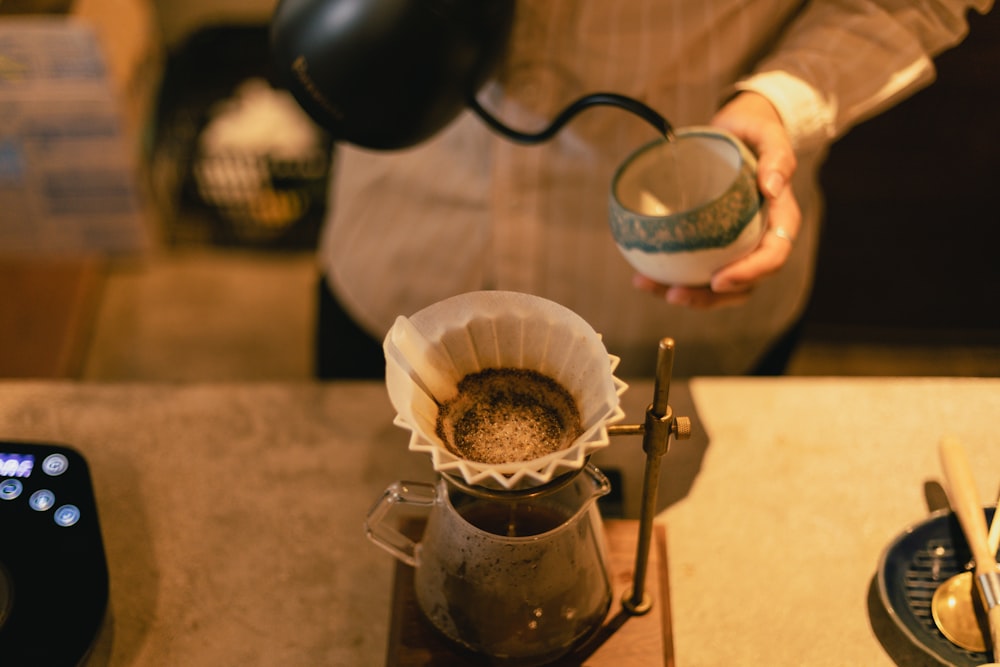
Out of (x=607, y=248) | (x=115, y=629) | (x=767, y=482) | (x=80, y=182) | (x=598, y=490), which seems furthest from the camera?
(x=80, y=182)

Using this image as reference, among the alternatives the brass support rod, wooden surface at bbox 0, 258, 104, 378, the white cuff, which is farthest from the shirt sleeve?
wooden surface at bbox 0, 258, 104, 378

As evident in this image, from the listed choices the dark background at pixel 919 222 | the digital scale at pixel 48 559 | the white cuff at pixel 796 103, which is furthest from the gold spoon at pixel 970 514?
the dark background at pixel 919 222

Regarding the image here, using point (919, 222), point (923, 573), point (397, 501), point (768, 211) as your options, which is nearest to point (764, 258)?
point (768, 211)

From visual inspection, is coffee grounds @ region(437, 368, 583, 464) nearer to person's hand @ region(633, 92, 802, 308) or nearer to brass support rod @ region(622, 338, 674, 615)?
brass support rod @ region(622, 338, 674, 615)

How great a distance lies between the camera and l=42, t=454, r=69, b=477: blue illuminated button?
850 mm

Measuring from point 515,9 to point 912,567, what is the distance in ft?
2.23

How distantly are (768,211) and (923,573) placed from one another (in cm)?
36

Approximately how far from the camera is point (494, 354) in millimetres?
724

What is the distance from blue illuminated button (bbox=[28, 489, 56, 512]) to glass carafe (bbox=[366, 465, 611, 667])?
31 centimetres

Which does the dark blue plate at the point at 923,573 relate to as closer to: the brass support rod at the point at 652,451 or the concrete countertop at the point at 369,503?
the concrete countertop at the point at 369,503

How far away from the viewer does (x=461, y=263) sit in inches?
48.6

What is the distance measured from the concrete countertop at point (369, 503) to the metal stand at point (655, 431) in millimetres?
133

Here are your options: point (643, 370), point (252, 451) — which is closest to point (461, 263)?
point (643, 370)

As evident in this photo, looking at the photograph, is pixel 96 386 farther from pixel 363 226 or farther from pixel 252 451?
pixel 363 226
